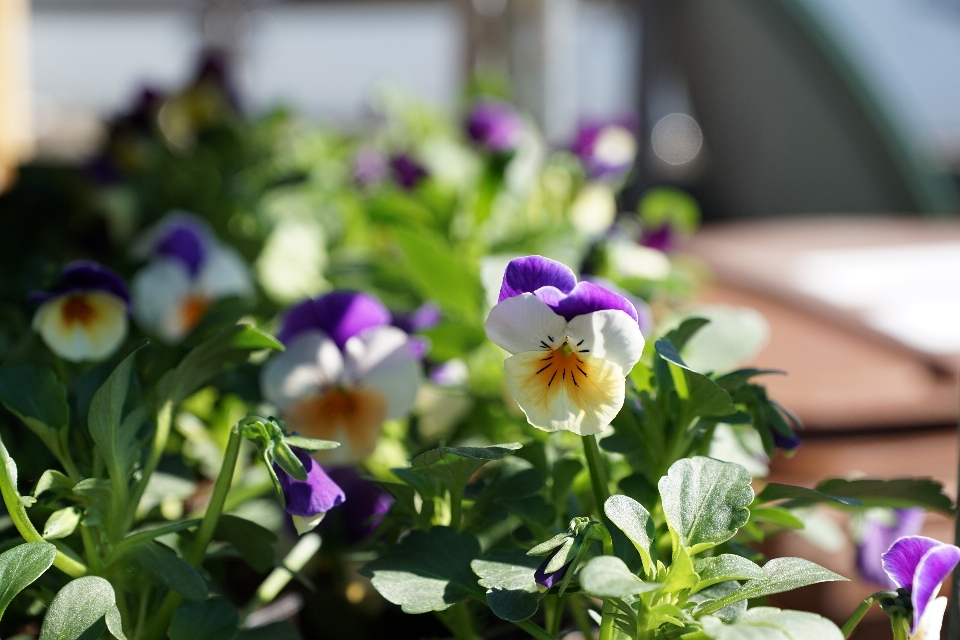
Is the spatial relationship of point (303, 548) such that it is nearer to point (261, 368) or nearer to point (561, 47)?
point (261, 368)

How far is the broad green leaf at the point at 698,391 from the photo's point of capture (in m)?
0.34

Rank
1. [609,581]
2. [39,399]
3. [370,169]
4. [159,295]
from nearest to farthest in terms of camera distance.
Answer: [609,581] < [39,399] < [159,295] < [370,169]

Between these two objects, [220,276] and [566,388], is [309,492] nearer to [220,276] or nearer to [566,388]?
[566,388]

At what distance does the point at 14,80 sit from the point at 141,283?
88.4 inches

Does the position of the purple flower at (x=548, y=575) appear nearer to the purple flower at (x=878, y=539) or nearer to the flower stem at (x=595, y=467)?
the flower stem at (x=595, y=467)

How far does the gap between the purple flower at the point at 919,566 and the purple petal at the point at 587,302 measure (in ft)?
0.42

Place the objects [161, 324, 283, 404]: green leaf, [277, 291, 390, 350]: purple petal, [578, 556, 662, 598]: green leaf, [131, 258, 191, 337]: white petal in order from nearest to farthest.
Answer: [578, 556, 662, 598]: green leaf
[161, 324, 283, 404]: green leaf
[277, 291, 390, 350]: purple petal
[131, 258, 191, 337]: white petal

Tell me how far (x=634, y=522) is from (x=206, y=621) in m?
0.16

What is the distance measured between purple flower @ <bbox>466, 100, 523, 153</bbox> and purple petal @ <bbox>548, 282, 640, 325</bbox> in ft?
1.81

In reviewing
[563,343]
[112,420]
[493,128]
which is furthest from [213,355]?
[493,128]

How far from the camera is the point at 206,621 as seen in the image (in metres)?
0.33

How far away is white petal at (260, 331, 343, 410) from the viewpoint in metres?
0.47

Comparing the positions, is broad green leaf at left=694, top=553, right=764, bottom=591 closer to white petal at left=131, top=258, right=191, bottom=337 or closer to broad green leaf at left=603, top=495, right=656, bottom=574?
broad green leaf at left=603, top=495, right=656, bottom=574

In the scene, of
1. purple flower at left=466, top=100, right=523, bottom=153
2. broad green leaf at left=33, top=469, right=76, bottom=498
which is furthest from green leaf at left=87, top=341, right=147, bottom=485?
purple flower at left=466, top=100, right=523, bottom=153
